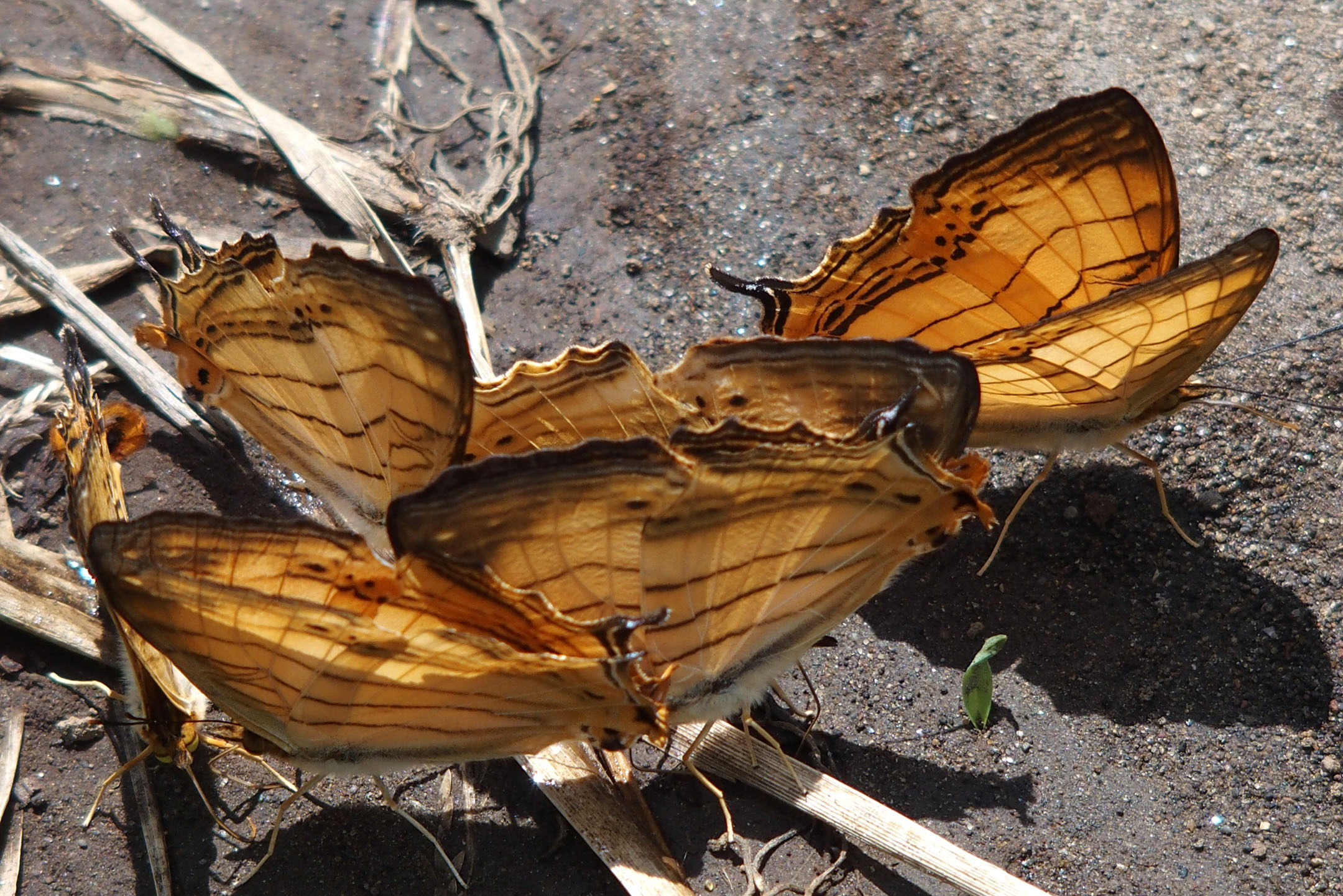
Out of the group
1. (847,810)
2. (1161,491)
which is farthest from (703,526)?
(1161,491)

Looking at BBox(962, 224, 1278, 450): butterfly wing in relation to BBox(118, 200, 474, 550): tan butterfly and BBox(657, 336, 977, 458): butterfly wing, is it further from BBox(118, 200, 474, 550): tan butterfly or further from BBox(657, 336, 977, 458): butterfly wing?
BBox(118, 200, 474, 550): tan butterfly

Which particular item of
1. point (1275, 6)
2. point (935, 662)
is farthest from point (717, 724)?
point (1275, 6)

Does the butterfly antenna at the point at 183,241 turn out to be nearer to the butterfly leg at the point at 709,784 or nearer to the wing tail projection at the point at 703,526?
the wing tail projection at the point at 703,526

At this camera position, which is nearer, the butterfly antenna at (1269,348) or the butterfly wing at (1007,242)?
the butterfly wing at (1007,242)

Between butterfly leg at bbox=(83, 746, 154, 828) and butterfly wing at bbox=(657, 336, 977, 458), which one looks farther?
butterfly leg at bbox=(83, 746, 154, 828)

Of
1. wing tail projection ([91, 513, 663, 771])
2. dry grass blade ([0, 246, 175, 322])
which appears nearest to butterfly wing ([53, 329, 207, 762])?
wing tail projection ([91, 513, 663, 771])

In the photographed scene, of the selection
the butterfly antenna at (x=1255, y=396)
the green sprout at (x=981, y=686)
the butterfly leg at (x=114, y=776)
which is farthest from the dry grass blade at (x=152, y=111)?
the butterfly antenna at (x=1255, y=396)
